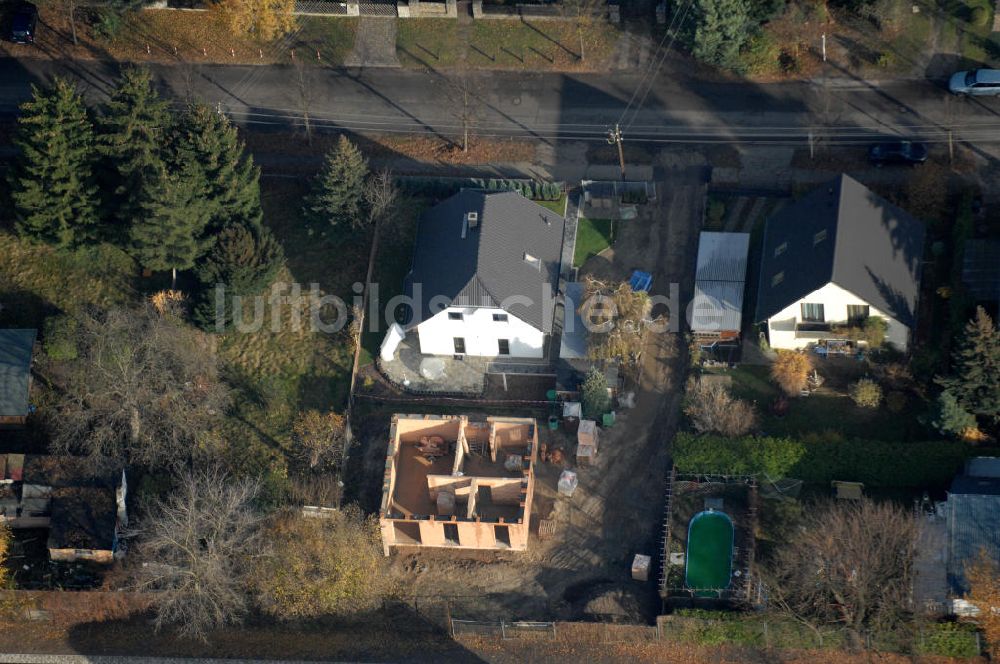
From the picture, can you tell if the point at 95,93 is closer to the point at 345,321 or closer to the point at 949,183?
the point at 345,321

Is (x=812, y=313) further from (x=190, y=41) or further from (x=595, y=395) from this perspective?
(x=190, y=41)

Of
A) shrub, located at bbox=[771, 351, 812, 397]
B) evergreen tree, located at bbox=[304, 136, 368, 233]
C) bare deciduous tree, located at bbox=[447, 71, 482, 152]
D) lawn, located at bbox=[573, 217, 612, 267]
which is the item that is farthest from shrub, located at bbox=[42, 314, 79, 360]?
shrub, located at bbox=[771, 351, 812, 397]

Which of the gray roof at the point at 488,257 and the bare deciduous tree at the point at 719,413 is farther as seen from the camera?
the gray roof at the point at 488,257

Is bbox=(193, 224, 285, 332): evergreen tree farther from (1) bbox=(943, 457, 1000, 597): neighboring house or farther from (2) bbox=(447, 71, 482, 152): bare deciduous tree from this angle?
(1) bbox=(943, 457, 1000, 597): neighboring house

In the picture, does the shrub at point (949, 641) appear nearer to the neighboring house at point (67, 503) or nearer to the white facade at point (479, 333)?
the white facade at point (479, 333)

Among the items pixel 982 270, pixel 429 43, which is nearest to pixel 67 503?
pixel 429 43

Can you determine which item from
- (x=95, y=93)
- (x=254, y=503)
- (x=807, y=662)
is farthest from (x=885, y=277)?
(x=95, y=93)

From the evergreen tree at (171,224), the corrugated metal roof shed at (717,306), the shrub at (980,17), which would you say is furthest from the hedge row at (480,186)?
the shrub at (980,17)
